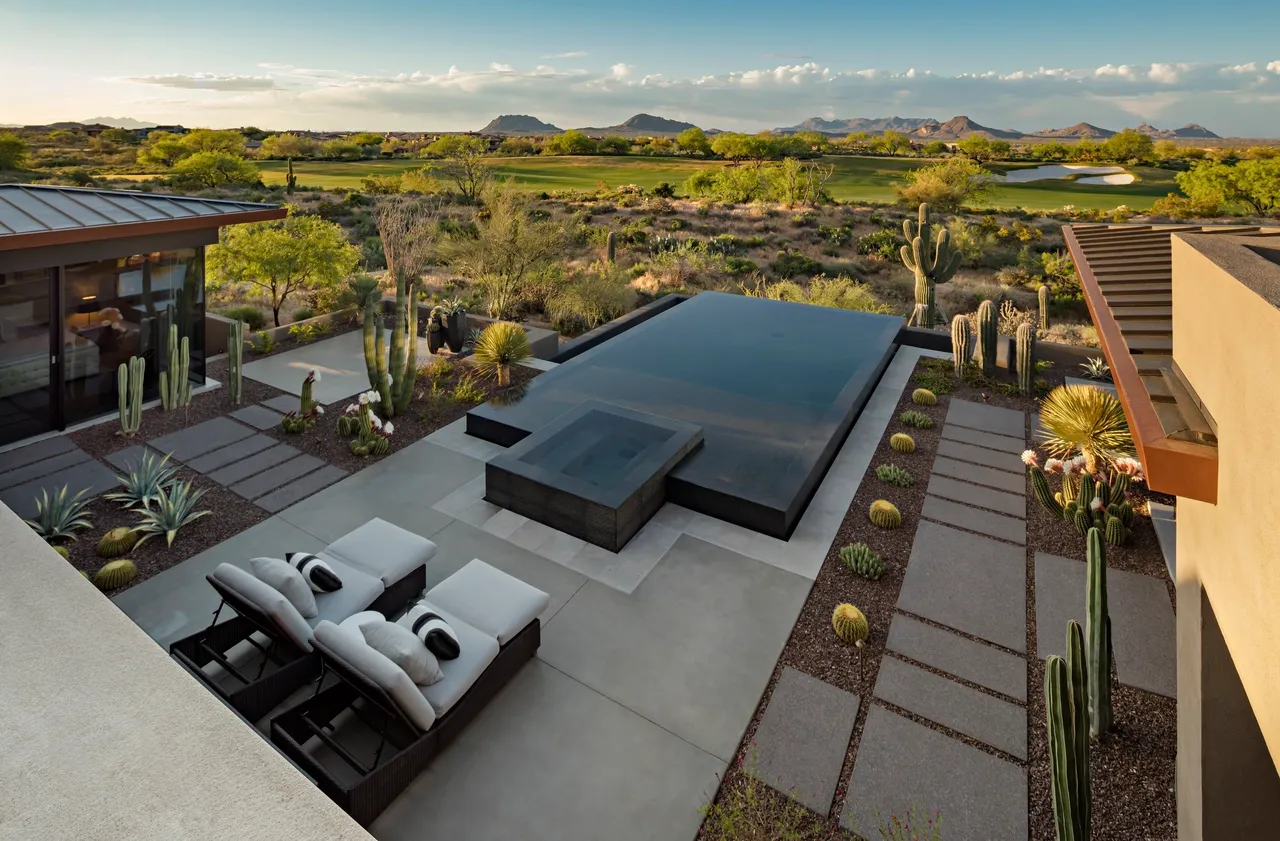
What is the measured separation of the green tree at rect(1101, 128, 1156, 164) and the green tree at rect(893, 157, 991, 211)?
111ft

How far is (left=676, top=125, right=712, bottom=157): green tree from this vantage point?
3307 inches

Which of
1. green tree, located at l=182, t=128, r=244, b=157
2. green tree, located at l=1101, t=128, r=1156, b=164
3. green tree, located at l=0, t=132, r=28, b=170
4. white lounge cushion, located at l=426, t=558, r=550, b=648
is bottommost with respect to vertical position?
white lounge cushion, located at l=426, t=558, r=550, b=648

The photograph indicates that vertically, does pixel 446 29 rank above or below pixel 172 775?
above

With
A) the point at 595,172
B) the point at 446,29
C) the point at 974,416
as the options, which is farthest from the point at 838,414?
the point at 595,172

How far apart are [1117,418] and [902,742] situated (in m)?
4.94

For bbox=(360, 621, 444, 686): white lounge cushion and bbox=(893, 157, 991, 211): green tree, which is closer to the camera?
bbox=(360, 621, 444, 686): white lounge cushion

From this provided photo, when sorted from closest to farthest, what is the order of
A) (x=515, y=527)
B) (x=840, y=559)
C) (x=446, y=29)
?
(x=840, y=559) → (x=515, y=527) → (x=446, y=29)

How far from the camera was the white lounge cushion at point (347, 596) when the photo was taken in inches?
171

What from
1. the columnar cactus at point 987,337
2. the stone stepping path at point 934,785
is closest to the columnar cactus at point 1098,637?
the stone stepping path at point 934,785

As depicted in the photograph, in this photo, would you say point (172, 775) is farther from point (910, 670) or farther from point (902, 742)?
point (910, 670)

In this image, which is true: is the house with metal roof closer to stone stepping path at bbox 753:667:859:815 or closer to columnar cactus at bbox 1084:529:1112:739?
stone stepping path at bbox 753:667:859:815

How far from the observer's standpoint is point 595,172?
68125mm

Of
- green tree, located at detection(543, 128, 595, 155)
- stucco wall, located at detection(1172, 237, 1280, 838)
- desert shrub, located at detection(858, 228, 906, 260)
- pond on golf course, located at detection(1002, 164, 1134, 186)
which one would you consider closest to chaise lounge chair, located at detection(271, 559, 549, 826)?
stucco wall, located at detection(1172, 237, 1280, 838)

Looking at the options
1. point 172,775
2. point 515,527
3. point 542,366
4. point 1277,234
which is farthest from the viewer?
point 542,366
